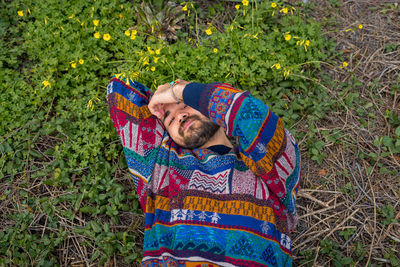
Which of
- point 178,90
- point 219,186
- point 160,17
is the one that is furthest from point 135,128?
point 160,17

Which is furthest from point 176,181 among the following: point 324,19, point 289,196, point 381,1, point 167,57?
point 381,1

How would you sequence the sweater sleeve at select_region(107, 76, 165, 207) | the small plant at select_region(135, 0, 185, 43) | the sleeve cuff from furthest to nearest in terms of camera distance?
the small plant at select_region(135, 0, 185, 43)
the sweater sleeve at select_region(107, 76, 165, 207)
the sleeve cuff

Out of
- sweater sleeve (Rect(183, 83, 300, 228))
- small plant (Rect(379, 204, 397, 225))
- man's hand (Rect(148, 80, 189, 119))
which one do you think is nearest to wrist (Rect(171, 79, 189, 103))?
man's hand (Rect(148, 80, 189, 119))

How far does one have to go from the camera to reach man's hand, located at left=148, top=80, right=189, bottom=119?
2.63 m

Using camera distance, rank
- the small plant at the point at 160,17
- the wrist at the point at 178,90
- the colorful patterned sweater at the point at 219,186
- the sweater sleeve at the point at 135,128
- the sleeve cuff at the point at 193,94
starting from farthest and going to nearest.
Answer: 1. the small plant at the point at 160,17
2. the sweater sleeve at the point at 135,128
3. the wrist at the point at 178,90
4. the sleeve cuff at the point at 193,94
5. the colorful patterned sweater at the point at 219,186

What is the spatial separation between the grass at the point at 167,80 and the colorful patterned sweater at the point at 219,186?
0.40m

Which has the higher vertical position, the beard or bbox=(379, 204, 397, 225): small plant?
the beard

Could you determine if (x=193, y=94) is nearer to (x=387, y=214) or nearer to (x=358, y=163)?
(x=358, y=163)

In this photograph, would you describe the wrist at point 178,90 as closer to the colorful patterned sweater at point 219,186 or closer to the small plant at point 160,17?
the colorful patterned sweater at point 219,186

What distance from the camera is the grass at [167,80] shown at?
2.81 metres

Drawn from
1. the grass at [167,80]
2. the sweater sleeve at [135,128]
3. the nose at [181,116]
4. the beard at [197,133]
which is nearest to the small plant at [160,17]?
the grass at [167,80]

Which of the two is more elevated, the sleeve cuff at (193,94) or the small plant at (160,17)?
the small plant at (160,17)

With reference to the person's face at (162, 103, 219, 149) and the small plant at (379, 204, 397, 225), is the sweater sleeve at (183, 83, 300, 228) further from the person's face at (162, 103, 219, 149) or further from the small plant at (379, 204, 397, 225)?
the small plant at (379, 204, 397, 225)

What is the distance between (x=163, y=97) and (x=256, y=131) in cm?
89
